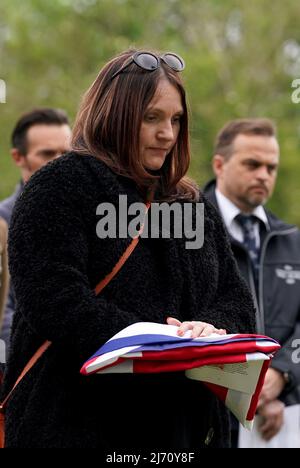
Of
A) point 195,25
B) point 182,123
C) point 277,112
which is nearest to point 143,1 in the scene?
point 195,25

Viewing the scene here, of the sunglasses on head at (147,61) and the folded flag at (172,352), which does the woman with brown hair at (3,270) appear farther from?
the folded flag at (172,352)

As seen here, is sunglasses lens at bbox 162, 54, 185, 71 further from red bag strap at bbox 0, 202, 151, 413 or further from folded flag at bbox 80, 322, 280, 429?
folded flag at bbox 80, 322, 280, 429

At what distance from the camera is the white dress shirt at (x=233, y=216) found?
19.2 ft

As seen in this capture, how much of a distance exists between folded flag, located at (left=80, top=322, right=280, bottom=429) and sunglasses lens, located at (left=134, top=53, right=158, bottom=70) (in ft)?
2.75

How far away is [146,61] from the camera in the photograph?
11.3 ft

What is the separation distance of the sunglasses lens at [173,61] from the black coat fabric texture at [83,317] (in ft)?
1.39

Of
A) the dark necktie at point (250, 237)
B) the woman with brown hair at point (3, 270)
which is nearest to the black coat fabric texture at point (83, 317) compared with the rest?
the woman with brown hair at point (3, 270)

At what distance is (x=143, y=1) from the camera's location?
2528 cm

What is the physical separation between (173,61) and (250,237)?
2.47 m

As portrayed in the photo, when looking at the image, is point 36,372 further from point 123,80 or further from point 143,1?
Answer: point 143,1

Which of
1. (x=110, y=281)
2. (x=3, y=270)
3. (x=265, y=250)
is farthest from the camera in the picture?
(x=265, y=250)

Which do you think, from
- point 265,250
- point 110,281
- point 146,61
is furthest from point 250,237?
point 110,281

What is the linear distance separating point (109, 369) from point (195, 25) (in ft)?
75.9

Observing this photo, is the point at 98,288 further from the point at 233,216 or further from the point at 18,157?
the point at 18,157
